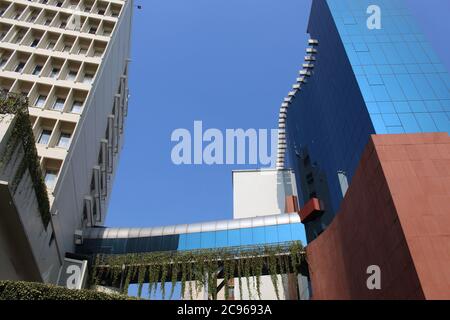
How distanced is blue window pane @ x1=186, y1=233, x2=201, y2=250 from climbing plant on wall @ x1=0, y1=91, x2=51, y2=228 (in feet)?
59.6

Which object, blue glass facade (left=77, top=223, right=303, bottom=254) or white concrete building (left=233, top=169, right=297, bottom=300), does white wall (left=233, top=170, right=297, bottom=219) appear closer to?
white concrete building (left=233, top=169, right=297, bottom=300)

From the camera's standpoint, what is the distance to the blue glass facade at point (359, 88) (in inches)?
1592

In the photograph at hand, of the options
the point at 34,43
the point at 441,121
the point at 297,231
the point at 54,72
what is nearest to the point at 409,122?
the point at 441,121

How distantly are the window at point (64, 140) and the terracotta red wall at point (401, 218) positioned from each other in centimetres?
2227

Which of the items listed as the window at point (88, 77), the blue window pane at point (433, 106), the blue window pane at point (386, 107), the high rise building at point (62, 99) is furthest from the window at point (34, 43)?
the blue window pane at point (433, 106)

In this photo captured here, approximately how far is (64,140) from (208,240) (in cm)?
1741

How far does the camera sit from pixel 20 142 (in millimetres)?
21125

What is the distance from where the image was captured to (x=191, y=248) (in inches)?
1510

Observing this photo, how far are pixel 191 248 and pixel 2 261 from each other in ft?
A: 67.2

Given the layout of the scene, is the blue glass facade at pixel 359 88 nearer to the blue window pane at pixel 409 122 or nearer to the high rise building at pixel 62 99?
the blue window pane at pixel 409 122

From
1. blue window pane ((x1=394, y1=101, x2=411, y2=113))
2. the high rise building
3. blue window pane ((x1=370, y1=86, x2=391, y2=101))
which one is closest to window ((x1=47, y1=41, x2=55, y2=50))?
the high rise building

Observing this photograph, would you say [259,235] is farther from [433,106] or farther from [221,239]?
[433,106]
